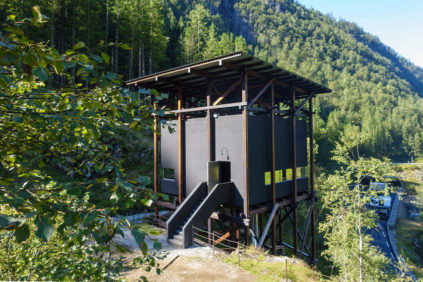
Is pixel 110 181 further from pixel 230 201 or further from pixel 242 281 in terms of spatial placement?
pixel 230 201

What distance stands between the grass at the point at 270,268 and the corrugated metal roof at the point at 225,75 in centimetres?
837

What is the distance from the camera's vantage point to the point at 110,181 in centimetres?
208

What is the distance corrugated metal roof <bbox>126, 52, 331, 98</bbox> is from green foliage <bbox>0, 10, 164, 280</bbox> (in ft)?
29.6

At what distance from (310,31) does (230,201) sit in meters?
219

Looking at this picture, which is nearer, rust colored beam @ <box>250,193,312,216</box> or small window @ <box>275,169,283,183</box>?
rust colored beam @ <box>250,193,312,216</box>

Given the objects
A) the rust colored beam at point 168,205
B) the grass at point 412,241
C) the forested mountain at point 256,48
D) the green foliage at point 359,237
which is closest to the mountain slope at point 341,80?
the forested mountain at point 256,48

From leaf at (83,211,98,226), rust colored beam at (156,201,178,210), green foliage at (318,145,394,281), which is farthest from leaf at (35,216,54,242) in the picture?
rust colored beam at (156,201,178,210)

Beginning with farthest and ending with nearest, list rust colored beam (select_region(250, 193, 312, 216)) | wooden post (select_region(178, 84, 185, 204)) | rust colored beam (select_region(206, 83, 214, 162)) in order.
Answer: wooden post (select_region(178, 84, 185, 204)), rust colored beam (select_region(206, 83, 214, 162)), rust colored beam (select_region(250, 193, 312, 216))

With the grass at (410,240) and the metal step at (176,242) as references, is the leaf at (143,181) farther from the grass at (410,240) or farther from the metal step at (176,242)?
the grass at (410,240)

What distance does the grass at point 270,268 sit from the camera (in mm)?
9055

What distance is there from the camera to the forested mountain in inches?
1198

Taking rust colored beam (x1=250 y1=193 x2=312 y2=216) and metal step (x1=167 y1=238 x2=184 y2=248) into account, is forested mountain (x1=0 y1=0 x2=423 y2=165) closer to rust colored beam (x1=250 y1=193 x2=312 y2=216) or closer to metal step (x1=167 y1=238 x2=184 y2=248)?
rust colored beam (x1=250 y1=193 x2=312 y2=216)

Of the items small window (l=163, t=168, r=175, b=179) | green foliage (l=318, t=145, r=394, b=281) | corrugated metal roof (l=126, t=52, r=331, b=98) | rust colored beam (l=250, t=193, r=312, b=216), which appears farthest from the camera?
small window (l=163, t=168, r=175, b=179)

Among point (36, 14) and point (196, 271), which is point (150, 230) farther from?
point (196, 271)
